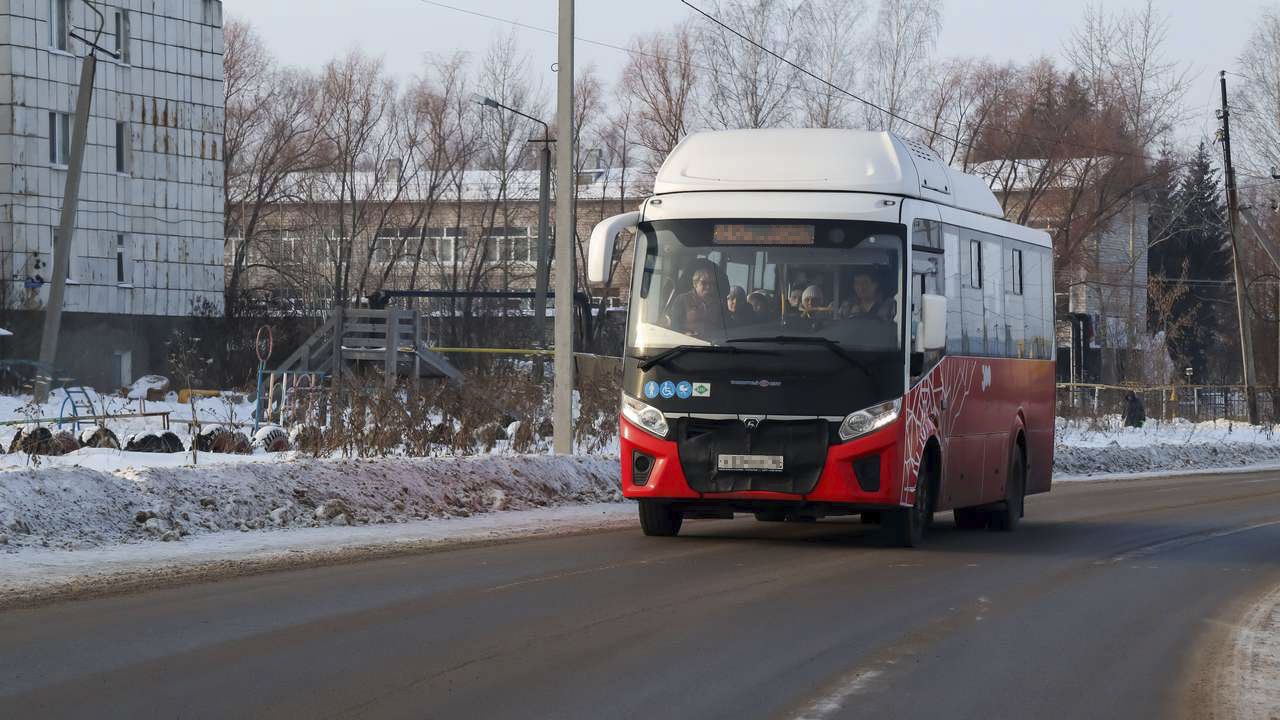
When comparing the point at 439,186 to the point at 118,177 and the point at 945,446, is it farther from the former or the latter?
the point at 945,446

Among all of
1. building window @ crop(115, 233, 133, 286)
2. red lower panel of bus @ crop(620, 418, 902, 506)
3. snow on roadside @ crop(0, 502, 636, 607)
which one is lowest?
snow on roadside @ crop(0, 502, 636, 607)

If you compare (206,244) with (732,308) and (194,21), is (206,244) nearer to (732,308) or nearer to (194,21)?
(194,21)

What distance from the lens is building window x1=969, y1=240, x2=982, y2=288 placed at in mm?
16438

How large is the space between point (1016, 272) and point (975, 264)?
1727mm

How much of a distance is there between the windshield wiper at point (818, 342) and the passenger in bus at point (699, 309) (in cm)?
28

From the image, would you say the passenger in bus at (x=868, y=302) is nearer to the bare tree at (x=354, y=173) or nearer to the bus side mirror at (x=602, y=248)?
the bus side mirror at (x=602, y=248)

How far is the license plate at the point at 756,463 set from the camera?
14000mm

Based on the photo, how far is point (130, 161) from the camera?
158 feet

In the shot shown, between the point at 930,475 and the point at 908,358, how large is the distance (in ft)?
5.20

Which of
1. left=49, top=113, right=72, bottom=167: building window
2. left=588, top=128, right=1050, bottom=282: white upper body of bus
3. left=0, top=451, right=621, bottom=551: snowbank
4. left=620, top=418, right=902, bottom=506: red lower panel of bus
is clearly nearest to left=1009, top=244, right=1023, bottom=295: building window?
left=588, top=128, right=1050, bottom=282: white upper body of bus

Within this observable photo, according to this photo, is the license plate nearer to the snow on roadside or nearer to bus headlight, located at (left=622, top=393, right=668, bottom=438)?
bus headlight, located at (left=622, top=393, right=668, bottom=438)

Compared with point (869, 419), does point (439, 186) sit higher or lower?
higher

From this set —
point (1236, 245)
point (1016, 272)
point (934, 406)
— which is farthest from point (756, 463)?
point (1236, 245)

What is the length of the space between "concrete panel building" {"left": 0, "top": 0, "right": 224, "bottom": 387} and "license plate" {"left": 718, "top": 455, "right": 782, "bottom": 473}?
103ft
